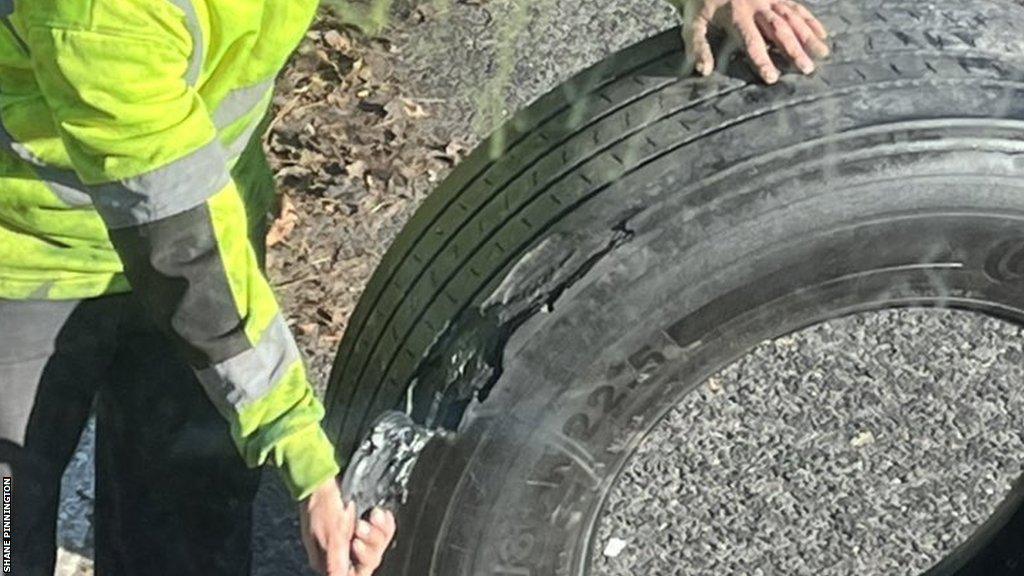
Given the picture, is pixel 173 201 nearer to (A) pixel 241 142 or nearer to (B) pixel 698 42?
(A) pixel 241 142

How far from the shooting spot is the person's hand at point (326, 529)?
7.14 ft

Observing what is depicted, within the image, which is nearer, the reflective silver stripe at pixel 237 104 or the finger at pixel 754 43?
the reflective silver stripe at pixel 237 104

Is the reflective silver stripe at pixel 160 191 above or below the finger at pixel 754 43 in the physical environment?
below

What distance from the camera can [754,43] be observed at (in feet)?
7.75

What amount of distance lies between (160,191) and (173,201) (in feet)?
0.06

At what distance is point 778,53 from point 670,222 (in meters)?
0.29

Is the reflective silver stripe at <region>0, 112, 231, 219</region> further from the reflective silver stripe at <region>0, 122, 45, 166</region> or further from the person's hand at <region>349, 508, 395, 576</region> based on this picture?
the person's hand at <region>349, 508, 395, 576</region>

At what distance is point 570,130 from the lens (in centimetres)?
246

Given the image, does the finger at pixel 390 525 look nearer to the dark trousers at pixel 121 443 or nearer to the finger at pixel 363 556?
the finger at pixel 363 556

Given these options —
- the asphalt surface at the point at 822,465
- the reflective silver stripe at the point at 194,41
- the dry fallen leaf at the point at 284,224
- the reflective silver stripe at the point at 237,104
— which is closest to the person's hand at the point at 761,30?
the reflective silver stripe at the point at 237,104

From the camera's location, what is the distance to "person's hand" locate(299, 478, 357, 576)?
2.18 metres

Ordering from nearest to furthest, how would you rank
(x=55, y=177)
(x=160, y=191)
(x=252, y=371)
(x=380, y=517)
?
(x=160, y=191)
(x=252, y=371)
(x=55, y=177)
(x=380, y=517)

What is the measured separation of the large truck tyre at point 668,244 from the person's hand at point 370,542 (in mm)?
141
